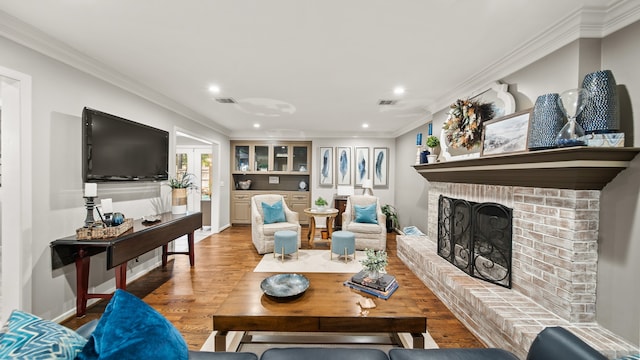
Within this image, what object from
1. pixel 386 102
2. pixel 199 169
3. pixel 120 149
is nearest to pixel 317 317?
pixel 120 149

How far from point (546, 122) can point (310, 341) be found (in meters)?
2.40

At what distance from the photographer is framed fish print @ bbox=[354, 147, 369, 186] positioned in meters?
6.31

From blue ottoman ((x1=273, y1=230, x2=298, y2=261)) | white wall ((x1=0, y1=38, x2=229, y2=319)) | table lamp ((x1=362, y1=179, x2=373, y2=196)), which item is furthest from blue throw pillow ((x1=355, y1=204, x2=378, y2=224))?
white wall ((x1=0, y1=38, x2=229, y2=319))

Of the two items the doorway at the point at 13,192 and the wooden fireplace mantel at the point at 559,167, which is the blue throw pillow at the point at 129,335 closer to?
the doorway at the point at 13,192

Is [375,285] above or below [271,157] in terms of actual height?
below

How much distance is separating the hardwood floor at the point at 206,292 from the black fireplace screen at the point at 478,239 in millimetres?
515

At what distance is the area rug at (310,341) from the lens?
1.95 m

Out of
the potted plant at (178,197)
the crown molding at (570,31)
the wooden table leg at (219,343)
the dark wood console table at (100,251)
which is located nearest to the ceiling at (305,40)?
the crown molding at (570,31)

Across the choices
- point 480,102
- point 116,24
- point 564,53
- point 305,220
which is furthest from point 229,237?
point 564,53

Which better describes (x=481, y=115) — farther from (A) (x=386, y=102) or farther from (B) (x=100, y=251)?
(B) (x=100, y=251)

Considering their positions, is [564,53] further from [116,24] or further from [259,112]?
[259,112]

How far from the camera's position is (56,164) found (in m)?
2.21

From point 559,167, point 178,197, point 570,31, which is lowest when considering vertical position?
point 178,197

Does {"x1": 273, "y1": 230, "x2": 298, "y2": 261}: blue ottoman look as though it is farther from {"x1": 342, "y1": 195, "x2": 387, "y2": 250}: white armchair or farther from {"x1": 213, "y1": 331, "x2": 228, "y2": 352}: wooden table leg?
{"x1": 213, "y1": 331, "x2": 228, "y2": 352}: wooden table leg
